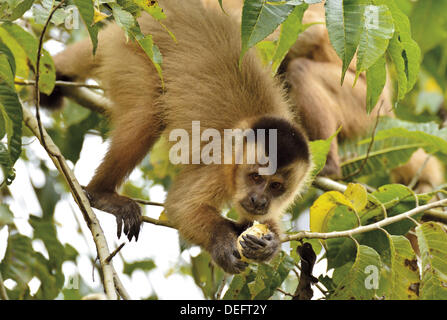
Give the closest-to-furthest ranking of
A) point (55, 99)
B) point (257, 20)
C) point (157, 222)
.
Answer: point (257, 20), point (157, 222), point (55, 99)

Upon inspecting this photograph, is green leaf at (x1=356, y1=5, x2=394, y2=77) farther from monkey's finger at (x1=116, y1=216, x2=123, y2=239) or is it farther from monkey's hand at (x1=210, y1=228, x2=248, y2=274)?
monkey's finger at (x1=116, y1=216, x2=123, y2=239)

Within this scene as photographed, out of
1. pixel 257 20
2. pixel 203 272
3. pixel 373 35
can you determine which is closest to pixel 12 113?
pixel 257 20

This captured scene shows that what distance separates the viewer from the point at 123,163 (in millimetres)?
4133

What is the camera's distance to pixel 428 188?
6.04 metres

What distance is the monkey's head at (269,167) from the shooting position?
3.93 m

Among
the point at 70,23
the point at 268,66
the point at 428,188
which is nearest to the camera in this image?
the point at 70,23

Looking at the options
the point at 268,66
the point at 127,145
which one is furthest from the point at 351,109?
the point at 127,145

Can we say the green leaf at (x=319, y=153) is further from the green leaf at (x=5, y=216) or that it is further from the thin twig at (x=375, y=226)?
the green leaf at (x=5, y=216)

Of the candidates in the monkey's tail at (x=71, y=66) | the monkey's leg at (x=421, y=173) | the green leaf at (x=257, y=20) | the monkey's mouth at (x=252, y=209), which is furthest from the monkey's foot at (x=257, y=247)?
the monkey's leg at (x=421, y=173)

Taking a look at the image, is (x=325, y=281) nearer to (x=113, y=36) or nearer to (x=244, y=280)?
(x=244, y=280)

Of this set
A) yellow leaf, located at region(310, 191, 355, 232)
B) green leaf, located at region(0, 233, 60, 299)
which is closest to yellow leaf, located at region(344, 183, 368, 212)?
yellow leaf, located at region(310, 191, 355, 232)

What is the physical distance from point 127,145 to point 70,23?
1379 millimetres

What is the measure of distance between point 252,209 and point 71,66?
2.15 meters

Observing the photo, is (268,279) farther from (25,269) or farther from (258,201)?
(25,269)
